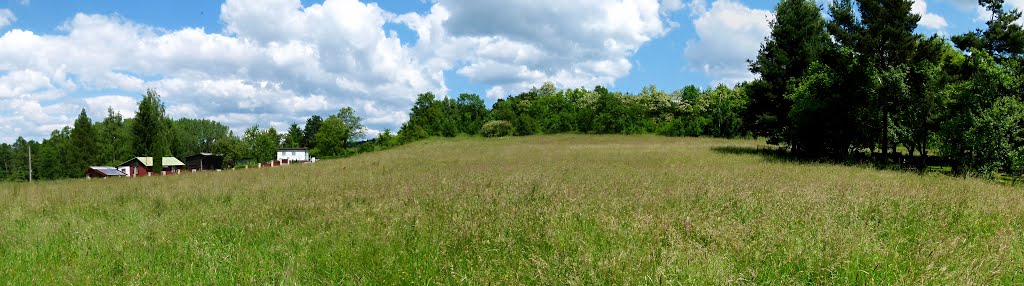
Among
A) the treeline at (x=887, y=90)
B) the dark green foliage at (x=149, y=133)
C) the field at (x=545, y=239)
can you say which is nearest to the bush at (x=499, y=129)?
the dark green foliage at (x=149, y=133)

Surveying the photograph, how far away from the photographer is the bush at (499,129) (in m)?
76.4

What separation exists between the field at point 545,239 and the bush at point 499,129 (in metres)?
68.1

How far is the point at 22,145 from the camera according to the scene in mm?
130750

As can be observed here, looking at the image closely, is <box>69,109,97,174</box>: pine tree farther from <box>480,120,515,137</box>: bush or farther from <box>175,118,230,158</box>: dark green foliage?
<box>480,120,515,137</box>: bush

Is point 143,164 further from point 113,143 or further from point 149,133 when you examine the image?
point 113,143

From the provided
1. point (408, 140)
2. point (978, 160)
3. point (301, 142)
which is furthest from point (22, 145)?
point (978, 160)

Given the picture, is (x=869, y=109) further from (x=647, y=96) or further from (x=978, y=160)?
(x=647, y=96)

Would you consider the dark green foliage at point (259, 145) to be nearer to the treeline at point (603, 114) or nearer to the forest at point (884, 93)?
the treeline at point (603, 114)

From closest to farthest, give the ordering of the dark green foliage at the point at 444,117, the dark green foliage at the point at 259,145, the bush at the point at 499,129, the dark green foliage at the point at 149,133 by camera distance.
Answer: the dark green foliage at the point at 149,133 < the bush at the point at 499,129 < the dark green foliage at the point at 444,117 < the dark green foliage at the point at 259,145

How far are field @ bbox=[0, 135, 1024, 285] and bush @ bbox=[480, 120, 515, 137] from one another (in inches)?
2680

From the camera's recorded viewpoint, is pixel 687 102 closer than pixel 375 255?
No

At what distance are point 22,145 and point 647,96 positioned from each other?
164388 mm

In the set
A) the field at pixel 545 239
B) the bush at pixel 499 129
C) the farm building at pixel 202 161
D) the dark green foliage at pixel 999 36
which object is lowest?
the farm building at pixel 202 161

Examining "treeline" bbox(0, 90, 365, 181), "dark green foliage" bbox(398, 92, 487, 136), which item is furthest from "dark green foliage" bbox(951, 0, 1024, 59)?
"treeline" bbox(0, 90, 365, 181)
